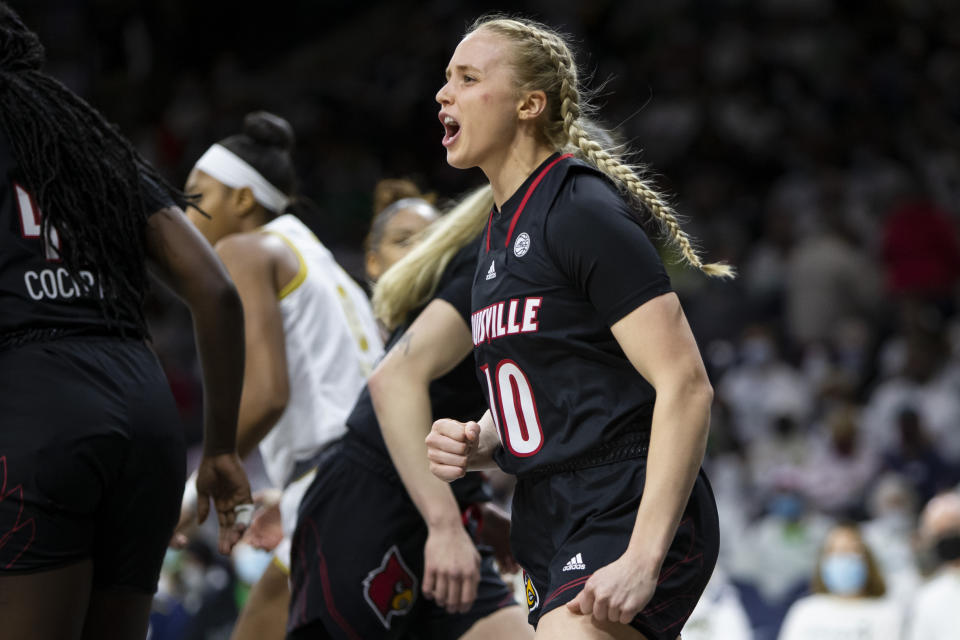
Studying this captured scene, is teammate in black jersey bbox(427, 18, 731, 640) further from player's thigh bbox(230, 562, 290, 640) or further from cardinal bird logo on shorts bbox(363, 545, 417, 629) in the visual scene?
player's thigh bbox(230, 562, 290, 640)

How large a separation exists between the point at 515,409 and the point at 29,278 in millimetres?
1020

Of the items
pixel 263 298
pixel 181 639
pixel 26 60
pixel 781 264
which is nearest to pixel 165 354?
pixel 181 639

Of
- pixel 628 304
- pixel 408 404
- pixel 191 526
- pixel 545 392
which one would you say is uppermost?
pixel 628 304

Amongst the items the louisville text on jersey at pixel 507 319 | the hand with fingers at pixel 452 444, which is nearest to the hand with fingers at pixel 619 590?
the hand with fingers at pixel 452 444

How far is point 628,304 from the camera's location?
2303mm

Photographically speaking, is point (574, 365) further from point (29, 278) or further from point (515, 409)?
point (29, 278)

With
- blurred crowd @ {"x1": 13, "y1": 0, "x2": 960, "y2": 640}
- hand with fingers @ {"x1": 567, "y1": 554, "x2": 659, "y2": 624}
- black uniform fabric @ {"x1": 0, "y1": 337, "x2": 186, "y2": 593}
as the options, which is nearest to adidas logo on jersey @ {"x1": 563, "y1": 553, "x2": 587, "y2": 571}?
hand with fingers @ {"x1": 567, "y1": 554, "x2": 659, "y2": 624}

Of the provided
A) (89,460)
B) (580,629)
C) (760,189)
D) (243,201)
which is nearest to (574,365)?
(580,629)

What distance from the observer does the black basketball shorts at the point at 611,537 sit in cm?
233

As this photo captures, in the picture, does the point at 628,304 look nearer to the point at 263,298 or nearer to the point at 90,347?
the point at 90,347

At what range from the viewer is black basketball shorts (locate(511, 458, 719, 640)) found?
2328 mm

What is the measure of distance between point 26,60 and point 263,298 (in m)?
1.26

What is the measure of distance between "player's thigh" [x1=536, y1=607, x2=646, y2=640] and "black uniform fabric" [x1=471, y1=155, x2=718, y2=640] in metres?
0.03

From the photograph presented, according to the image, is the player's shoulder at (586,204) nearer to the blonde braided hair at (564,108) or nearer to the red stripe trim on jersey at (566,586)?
the blonde braided hair at (564,108)
